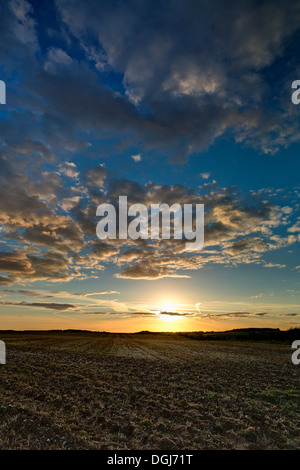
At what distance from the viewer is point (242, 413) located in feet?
40.7

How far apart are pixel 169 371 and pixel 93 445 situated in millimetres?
15180

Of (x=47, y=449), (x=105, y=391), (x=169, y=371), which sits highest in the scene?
(x=47, y=449)

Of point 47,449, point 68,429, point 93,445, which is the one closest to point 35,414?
point 68,429

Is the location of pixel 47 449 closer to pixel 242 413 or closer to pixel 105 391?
pixel 105 391

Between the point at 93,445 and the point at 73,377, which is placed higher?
the point at 93,445

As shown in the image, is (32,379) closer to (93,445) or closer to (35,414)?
(35,414)
